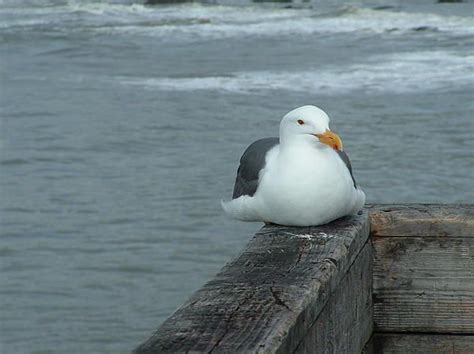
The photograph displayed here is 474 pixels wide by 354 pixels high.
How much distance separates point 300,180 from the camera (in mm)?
3137

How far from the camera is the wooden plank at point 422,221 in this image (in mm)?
3039

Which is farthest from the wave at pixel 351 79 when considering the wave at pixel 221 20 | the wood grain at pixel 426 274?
the wood grain at pixel 426 274

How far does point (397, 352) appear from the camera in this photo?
10.1 ft

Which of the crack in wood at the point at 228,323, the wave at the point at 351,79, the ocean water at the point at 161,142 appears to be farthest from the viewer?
the wave at the point at 351,79

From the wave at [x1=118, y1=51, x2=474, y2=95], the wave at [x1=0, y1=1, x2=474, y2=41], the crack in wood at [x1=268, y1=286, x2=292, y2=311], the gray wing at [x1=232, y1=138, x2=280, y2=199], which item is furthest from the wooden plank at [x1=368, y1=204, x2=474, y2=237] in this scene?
the wave at [x1=0, y1=1, x2=474, y2=41]

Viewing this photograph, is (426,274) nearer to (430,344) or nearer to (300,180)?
(430,344)

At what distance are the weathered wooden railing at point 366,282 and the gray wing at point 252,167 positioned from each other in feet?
0.81

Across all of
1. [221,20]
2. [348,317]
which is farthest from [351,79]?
[348,317]

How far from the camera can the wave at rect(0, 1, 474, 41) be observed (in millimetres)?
23562

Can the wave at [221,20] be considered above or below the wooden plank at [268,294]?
below

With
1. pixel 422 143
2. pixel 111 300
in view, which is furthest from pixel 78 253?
pixel 422 143

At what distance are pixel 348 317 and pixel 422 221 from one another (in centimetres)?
41

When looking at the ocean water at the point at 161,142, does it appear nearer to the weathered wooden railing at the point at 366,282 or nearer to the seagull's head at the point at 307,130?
the seagull's head at the point at 307,130

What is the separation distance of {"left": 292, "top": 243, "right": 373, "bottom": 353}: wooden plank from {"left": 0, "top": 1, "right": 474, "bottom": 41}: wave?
19315 mm
